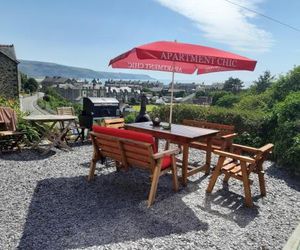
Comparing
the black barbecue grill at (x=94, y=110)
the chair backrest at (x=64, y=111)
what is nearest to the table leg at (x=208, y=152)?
the black barbecue grill at (x=94, y=110)

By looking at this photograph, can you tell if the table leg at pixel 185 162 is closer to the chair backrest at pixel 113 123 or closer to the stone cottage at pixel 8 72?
the chair backrest at pixel 113 123

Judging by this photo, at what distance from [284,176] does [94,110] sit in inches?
189

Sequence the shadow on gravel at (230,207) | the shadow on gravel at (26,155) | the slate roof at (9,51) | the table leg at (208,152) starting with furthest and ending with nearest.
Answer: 1. the slate roof at (9,51)
2. the shadow on gravel at (26,155)
3. the table leg at (208,152)
4. the shadow on gravel at (230,207)

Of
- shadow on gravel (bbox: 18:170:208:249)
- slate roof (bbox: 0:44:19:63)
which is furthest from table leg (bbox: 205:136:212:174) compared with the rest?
slate roof (bbox: 0:44:19:63)

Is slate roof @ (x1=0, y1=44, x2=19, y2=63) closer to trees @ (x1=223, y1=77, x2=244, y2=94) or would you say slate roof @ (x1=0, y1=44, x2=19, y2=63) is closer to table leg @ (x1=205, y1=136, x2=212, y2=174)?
table leg @ (x1=205, y1=136, x2=212, y2=174)

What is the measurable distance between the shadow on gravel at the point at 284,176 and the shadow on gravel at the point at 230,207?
4.31ft

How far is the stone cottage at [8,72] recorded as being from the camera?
30.0m

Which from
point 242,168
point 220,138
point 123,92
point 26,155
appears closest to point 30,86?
point 123,92

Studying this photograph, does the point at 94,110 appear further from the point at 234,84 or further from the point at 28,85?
the point at 28,85

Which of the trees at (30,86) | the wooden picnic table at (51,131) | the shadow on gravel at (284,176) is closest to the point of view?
the shadow on gravel at (284,176)

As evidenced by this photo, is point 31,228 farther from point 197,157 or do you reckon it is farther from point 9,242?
point 197,157

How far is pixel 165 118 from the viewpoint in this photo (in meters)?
9.55

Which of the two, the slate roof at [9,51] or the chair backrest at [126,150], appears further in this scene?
the slate roof at [9,51]

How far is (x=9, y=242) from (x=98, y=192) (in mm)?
1597
